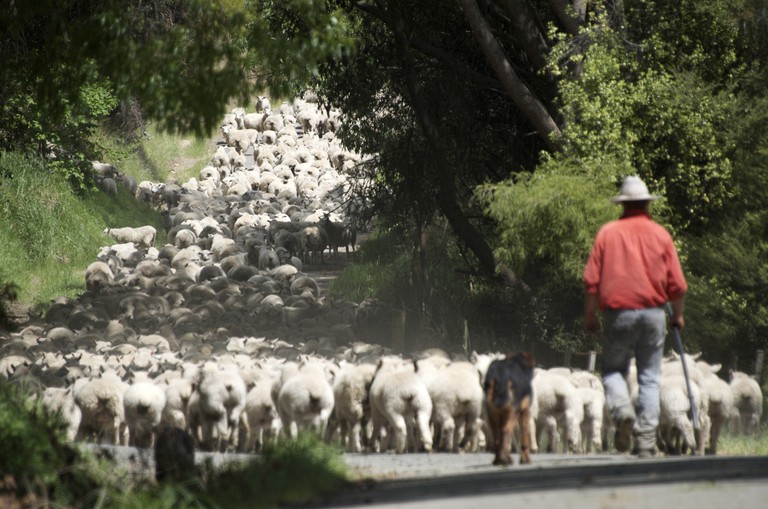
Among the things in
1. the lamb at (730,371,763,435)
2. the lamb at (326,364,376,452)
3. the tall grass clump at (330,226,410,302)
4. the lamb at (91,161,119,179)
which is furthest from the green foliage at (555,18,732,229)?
the lamb at (91,161,119,179)

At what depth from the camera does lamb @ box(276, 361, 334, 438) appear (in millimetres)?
13727

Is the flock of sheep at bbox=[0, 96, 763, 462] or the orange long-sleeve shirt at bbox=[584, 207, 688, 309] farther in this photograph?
the flock of sheep at bbox=[0, 96, 763, 462]

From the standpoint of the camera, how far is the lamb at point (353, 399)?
14258mm

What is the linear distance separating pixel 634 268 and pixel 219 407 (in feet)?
17.7

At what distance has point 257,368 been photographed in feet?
53.4

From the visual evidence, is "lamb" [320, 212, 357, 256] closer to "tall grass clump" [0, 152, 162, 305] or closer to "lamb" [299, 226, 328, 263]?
"lamb" [299, 226, 328, 263]

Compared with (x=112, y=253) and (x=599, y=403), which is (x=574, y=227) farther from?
(x=112, y=253)

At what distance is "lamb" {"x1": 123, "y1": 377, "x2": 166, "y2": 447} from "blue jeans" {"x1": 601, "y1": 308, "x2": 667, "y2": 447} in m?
5.46

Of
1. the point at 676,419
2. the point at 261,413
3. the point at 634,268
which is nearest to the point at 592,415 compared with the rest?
the point at 676,419

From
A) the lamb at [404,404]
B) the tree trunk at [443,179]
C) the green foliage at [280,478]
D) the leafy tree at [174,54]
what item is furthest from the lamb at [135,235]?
the green foliage at [280,478]

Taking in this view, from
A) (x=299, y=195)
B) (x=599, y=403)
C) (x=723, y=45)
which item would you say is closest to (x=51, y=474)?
(x=599, y=403)

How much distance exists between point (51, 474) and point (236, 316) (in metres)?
19.8

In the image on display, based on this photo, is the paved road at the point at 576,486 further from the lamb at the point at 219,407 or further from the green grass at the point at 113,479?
the lamb at the point at 219,407

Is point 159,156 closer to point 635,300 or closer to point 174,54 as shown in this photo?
point 174,54
